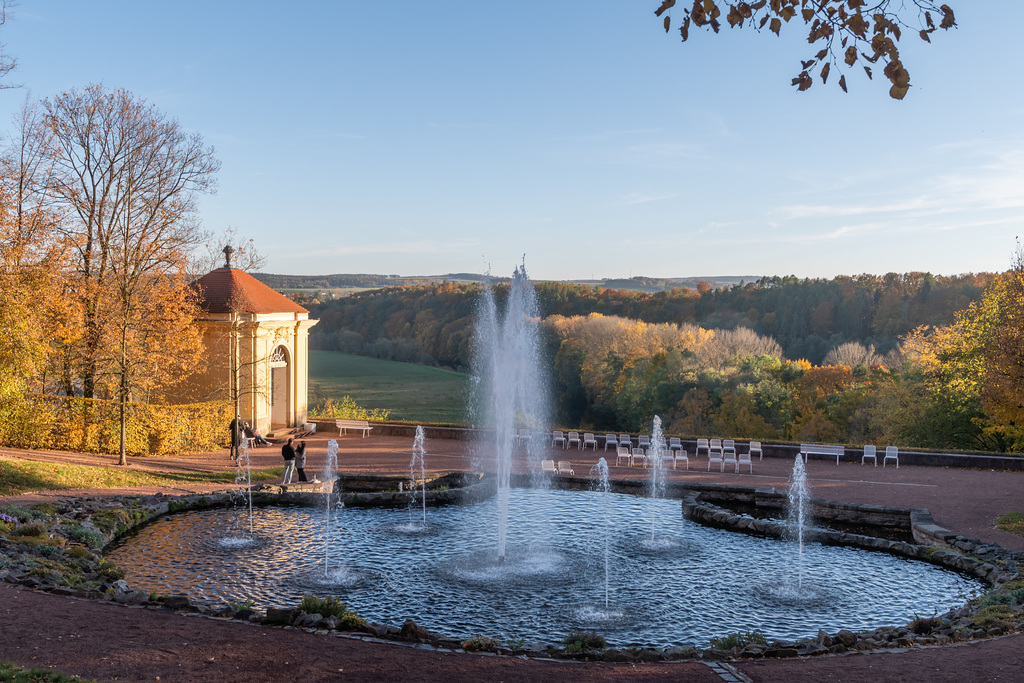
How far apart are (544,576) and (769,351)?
180 feet

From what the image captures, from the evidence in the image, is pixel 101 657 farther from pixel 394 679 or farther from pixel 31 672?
pixel 394 679

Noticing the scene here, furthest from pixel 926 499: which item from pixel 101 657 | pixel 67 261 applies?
pixel 67 261

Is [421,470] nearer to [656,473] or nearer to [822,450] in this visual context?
[656,473]

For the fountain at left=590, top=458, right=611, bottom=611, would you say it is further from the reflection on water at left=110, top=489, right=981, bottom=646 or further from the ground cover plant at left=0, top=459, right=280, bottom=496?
the ground cover plant at left=0, top=459, right=280, bottom=496

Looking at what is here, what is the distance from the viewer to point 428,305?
308 ft

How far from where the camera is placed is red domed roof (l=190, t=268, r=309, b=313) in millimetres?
26125

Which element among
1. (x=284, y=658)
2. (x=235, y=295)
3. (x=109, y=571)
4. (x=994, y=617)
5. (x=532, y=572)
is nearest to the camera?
(x=284, y=658)

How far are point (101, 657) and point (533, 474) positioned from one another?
13.9 metres

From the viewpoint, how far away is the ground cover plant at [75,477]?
1594 cm

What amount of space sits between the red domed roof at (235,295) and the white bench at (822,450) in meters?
18.7

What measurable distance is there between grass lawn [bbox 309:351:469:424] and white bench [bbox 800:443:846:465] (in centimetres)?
4345

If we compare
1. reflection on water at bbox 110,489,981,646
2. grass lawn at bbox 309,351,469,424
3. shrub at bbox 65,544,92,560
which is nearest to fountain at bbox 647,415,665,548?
reflection on water at bbox 110,489,981,646

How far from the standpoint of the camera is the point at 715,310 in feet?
273

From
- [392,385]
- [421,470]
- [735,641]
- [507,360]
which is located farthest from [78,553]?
[392,385]
